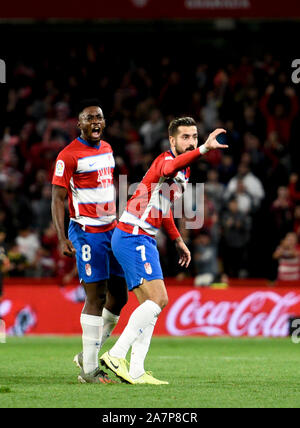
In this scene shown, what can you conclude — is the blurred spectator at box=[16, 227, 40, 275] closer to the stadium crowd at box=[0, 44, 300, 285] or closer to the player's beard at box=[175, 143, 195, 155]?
the stadium crowd at box=[0, 44, 300, 285]

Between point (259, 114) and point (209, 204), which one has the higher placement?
point (259, 114)

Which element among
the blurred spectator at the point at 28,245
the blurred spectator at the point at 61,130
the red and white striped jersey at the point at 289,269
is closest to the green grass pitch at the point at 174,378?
the red and white striped jersey at the point at 289,269

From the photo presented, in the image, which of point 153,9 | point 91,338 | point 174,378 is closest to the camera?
point 91,338

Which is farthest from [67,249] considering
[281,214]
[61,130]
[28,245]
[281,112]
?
[281,112]

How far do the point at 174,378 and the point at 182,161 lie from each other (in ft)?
7.26

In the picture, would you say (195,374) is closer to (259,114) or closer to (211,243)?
(211,243)

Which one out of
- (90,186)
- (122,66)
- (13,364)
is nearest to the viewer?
(90,186)

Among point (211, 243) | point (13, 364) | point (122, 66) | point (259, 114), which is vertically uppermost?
point (122, 66)

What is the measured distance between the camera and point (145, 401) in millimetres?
6312

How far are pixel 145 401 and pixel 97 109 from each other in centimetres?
288

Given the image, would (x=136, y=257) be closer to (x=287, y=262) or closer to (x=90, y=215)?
(x=90, y=215)

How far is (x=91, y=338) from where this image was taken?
7.86 m
